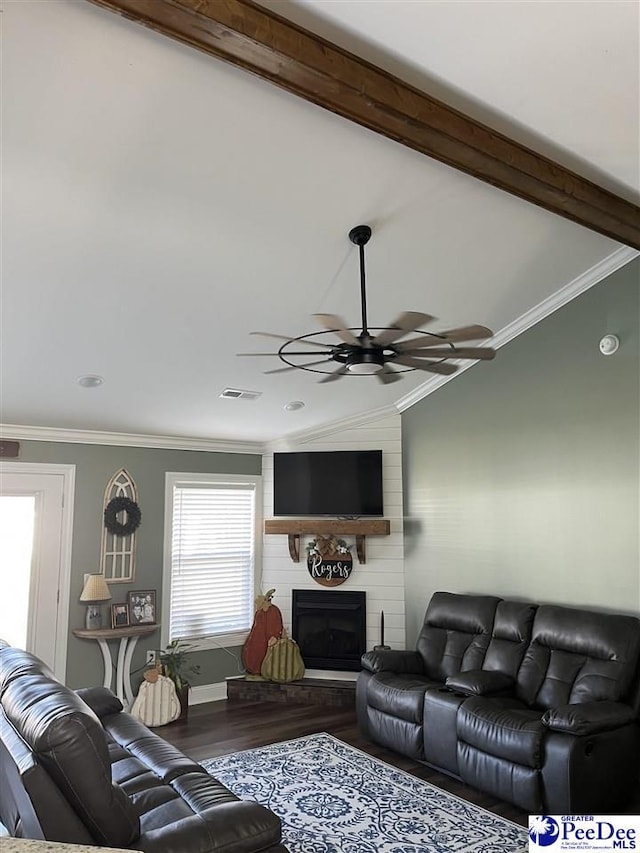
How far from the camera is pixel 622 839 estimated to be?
126 inches

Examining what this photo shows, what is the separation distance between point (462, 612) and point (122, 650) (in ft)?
9.99

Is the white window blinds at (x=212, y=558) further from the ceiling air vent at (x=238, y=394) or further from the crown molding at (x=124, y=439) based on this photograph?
the ceiling air vent at (x=238, y=394)

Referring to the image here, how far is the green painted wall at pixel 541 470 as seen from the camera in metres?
4.44

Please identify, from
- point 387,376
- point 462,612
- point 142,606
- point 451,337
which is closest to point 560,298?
point 387,376

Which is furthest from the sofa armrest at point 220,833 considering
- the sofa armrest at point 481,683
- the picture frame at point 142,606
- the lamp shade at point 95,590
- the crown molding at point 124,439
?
the crown molding at point 124,439

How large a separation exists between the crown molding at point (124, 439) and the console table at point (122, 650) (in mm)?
1687

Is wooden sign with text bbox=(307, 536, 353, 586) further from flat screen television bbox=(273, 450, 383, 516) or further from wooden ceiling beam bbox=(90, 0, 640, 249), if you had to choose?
wooden ceiling beam bbox=(90, 0, 640, 249)

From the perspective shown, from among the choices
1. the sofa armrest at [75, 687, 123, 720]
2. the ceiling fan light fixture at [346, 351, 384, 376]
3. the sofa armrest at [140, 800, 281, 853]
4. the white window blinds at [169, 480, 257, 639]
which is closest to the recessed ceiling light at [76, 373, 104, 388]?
the white window blinds at [169, 480, 257, 639]

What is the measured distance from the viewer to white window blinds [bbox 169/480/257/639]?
6398 millimetres

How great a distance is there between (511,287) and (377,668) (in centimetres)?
315

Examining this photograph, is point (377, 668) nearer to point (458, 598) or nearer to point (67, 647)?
point (458, 598)

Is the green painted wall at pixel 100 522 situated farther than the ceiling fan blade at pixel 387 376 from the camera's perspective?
Yes

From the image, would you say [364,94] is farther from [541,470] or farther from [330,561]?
[330,561]

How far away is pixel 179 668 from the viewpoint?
6047 millimetres
